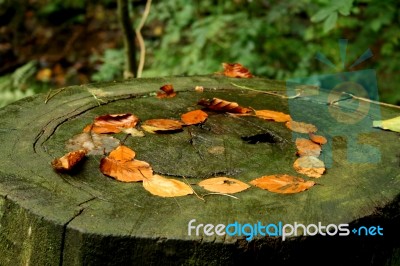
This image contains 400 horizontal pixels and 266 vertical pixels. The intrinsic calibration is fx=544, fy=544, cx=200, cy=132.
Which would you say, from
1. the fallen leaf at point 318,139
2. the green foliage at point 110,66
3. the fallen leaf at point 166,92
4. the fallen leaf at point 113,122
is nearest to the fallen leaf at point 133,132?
the fallen leaf at point 113,122

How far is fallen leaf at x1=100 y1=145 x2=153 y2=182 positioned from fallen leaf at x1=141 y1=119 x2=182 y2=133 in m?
0.21

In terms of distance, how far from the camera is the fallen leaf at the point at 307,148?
185 cm

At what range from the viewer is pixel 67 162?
1.65 meters

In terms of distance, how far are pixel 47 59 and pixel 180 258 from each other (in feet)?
16.6

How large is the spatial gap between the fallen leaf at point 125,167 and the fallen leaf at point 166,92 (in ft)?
1.97

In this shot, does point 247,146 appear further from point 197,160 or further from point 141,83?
point 141,83

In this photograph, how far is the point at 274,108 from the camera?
227 centimetres

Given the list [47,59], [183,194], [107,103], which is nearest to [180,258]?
[183,194]

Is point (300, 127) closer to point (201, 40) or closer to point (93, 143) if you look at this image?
point (93, 143)

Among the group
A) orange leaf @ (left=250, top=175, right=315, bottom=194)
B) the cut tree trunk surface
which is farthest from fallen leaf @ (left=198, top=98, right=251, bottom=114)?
orange leaf @ (left=250, top=175, right=315, bottom=194)

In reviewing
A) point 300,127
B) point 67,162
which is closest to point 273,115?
point 300,127

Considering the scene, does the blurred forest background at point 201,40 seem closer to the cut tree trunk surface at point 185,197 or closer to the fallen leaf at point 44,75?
the fallen leaf at point 44,75

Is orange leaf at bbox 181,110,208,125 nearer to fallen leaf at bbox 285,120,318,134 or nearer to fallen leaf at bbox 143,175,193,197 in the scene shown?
fallen leaf at bbox 285,120,318,134

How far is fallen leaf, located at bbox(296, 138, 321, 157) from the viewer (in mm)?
1852
